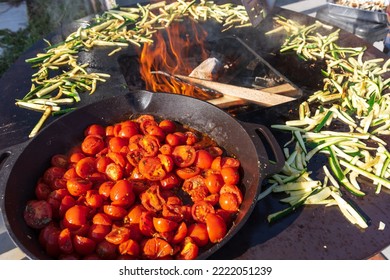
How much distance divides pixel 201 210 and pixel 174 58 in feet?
11.3

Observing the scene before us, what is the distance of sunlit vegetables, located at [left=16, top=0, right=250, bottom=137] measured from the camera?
5.10 metres

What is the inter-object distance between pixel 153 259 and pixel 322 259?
1371 millimetres

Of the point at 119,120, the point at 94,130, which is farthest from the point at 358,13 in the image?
the point at 94,130

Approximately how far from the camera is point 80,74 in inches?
212

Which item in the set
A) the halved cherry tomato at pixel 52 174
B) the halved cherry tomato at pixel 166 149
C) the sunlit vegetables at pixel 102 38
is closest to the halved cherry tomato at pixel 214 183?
the halved cherry tomato at pixel 166 149

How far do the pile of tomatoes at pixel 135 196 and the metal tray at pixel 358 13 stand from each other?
16.4 feet

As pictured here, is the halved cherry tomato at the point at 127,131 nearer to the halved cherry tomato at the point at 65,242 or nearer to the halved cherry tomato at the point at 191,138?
the halved cherry tomato at the point at 191,138

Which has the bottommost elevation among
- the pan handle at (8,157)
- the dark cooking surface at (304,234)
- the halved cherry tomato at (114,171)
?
the dark cooking surface at (304,234)

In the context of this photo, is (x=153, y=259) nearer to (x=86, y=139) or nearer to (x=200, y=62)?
(x=86, y=139)

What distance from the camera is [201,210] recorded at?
322cm

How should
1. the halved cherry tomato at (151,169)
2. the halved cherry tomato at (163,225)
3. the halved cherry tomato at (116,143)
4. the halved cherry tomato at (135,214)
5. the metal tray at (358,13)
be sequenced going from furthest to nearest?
the metal tray at (358,13)
the halved cherry tomato at (116,143)
the halved cherry tomato at (151,169)
the halved cherry tomato at (135,214)
the halved cherry tomato at (163,225)

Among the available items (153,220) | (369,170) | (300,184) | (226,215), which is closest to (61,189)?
(153,220)

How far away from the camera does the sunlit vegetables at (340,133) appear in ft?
11.4

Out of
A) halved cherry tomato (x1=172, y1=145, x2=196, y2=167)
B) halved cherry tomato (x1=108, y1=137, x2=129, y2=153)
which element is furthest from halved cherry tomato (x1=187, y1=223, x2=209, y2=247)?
halved cherry tomato (x1=108, y1=137, x2=129, y2=153)
